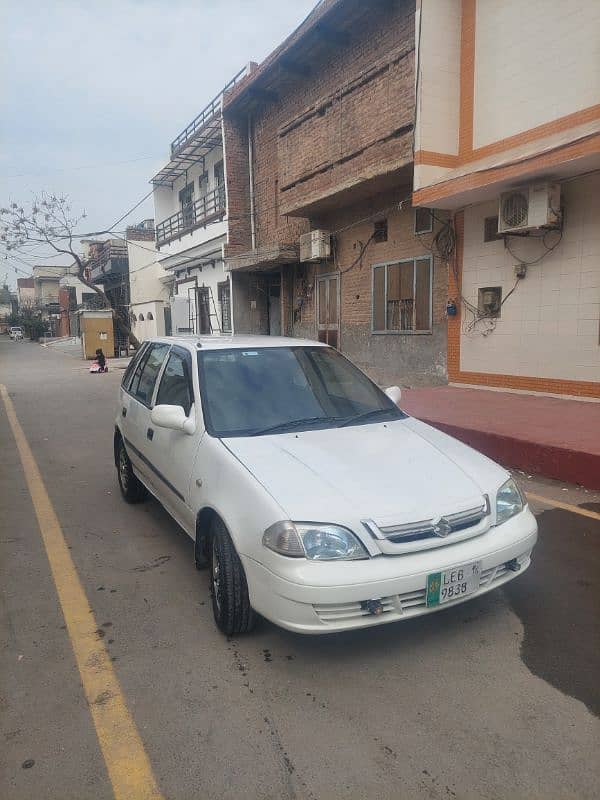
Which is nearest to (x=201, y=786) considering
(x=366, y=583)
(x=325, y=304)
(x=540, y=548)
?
(x=366, y=583)

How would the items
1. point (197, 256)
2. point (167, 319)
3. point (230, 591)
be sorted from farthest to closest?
point (167, 319), point (197, 256), point (230, 591)

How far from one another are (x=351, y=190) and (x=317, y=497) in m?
10.7

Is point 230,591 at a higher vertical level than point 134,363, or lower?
lower

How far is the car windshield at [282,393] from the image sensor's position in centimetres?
355

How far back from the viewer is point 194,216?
22.2 meters

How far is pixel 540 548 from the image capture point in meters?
4.08

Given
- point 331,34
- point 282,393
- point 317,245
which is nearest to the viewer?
point 282,393

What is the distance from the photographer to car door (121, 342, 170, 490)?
14.5 ft

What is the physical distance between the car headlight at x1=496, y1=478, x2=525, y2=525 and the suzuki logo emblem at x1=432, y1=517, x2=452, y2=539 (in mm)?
396

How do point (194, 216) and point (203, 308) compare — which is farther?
point (194, 216)

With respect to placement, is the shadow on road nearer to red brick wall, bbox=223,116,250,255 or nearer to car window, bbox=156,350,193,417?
car window, bbox=156,350,193,417

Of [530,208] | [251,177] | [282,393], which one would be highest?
[251,177]

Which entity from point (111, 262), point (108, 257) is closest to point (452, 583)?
point (111, 262)

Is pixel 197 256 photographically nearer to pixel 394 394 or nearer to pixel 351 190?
pixel 351 190
